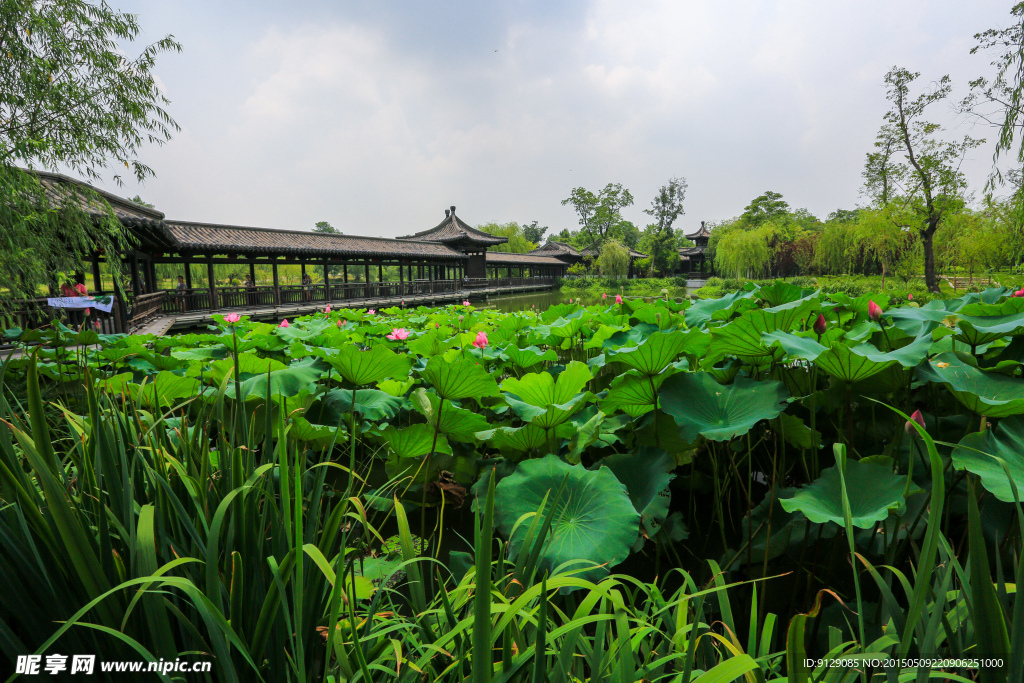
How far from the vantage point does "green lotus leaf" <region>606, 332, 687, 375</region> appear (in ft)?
3.80

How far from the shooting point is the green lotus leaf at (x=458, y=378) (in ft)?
4.12

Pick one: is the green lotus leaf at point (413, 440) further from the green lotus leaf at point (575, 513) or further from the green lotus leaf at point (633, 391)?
the green lotus leaf at point (633, 391)

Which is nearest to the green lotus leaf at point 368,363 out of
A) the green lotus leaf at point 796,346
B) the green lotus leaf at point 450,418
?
the green lotus leaf at point 450,418

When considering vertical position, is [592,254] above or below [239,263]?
above

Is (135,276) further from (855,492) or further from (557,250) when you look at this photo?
(557,250)

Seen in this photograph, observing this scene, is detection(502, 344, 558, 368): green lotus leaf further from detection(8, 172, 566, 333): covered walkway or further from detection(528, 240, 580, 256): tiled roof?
detection(528, 240, 580, 256): tiled roof

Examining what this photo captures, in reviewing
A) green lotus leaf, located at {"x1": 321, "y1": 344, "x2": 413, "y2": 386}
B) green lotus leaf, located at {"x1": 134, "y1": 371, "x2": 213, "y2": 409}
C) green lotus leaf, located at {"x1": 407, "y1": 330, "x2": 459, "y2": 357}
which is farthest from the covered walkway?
green lotus leaf, located at {"x1": 321, "y1": 344, "x2": 413, "y2": 386}

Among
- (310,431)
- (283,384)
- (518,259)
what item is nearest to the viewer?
(310,431)

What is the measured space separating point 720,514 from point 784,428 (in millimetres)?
290

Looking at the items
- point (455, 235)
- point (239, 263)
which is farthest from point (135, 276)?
point (455, 235)

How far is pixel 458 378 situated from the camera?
1310mm

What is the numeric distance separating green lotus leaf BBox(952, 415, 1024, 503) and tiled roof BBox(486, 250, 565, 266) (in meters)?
24.7

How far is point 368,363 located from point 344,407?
17 cm

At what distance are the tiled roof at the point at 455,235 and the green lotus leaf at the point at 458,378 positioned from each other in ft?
67.2
